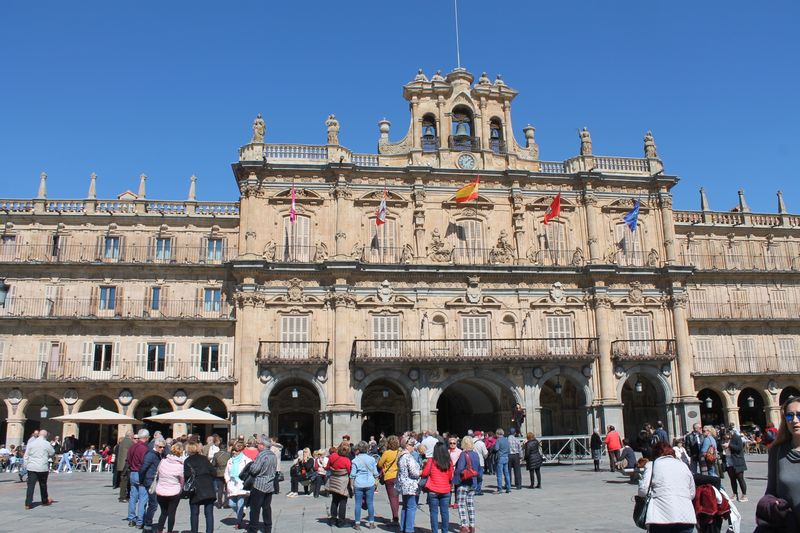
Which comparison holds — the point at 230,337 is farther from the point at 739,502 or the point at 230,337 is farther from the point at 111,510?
the point at 739,502

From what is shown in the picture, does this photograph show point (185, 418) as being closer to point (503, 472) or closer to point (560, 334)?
point (503, 472)

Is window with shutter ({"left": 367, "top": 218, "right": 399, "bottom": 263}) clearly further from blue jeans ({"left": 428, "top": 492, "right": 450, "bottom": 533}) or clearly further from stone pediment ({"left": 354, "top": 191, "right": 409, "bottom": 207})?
blue jeans ({"left": 428, "top": 492, "right": 450, "bottom": 533})

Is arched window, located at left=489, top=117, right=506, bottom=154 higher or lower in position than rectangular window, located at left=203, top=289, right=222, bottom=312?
higher

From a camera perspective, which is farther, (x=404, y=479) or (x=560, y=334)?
(x=560, y=334)

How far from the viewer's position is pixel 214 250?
39.0 meters

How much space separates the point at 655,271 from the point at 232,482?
30319 millimetres

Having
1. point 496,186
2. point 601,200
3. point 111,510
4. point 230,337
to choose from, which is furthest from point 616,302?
point 111,510

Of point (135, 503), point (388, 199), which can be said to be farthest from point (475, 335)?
point (135, 503)

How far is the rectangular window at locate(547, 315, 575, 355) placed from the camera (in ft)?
121

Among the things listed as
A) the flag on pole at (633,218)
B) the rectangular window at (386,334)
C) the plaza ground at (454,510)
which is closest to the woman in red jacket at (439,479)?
the plaza ground at (454,510)

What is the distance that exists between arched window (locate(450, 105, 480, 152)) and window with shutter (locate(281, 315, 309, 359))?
12593mm

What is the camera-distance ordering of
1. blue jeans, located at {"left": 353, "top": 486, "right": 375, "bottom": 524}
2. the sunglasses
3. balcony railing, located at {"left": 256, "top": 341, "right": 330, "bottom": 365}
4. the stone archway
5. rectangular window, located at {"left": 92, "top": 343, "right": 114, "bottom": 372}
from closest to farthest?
the sunglasses, blue jeans, located at {"left": 353, "top": 486, "right": 375, "bottom": 524}, balcony railing, located at {"left": 256, "top": 341, "right": 330, "bottom": 365}, rectangular window, located at {"left": 92, "top": 343, "right": 114, "bottom": 372}, the stone archway

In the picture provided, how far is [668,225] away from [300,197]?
787 inches

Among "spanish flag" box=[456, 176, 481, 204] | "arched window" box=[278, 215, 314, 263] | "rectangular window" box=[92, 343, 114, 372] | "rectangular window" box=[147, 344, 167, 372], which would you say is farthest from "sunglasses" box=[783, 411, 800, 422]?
"rectangular window" box=[92, 343, 114, 372]
